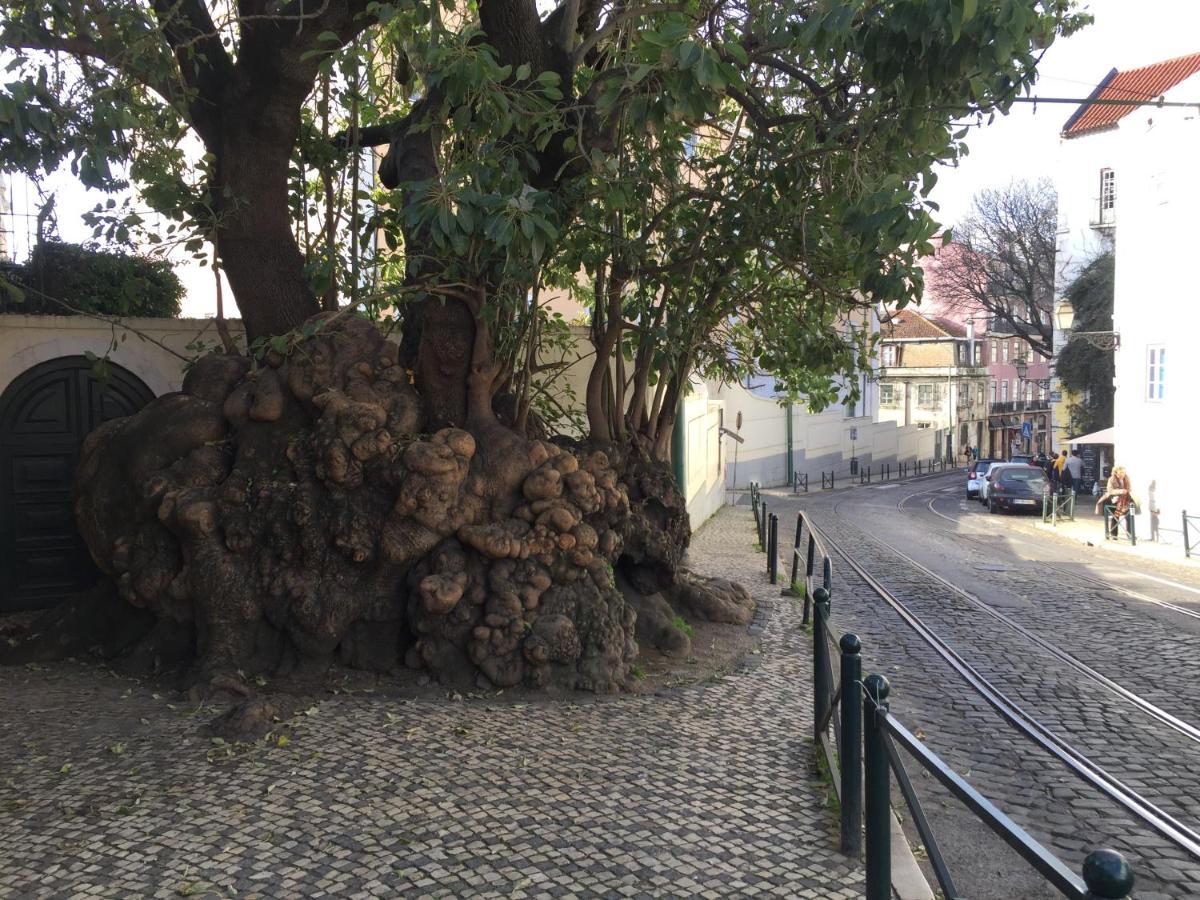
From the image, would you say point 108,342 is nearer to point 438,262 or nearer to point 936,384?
point 438,262

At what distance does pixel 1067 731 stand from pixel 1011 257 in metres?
36.3

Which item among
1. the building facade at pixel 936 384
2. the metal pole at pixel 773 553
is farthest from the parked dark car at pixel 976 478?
the metal pole at pixel 773 553

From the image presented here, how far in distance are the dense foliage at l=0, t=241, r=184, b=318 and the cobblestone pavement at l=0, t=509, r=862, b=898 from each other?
476 cm

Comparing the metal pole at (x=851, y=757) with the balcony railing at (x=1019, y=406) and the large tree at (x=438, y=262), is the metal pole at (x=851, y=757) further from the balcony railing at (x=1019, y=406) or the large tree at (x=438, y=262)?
the balcony railing at (x=1019, y=406)

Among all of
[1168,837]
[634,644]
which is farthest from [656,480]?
[1168,837]

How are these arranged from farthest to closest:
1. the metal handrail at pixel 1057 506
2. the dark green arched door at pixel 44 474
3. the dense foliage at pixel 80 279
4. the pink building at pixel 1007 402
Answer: the pink building at pixel 1007 402
the metal handrail at pixel 1057 506
the dense foliage at pixel 80 279
the dark green arched door at pixel 44 474

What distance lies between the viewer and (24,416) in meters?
9.80

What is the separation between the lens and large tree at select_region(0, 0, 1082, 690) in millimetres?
7004

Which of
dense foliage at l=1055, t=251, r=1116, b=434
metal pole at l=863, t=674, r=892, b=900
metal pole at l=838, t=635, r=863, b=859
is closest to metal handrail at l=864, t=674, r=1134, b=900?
metal pole at l=863, t=674, r=892, b=900

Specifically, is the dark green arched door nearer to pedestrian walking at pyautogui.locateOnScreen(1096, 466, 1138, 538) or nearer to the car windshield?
pedestrian walking at pyautogui.locateOnScreen(1096, 466, 1138, 538)

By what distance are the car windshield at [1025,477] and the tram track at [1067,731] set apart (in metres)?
20.3

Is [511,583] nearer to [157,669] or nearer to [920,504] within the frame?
Answer: [157,669]

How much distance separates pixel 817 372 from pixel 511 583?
575cm

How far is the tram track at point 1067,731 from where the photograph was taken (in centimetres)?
570
